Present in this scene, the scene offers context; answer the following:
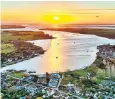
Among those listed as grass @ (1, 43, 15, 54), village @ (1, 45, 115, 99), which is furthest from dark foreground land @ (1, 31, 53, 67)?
village @ (1, 45, 115, 99)

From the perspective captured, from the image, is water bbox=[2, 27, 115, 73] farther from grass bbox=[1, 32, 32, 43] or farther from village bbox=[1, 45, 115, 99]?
grass bbox=[1, 32, 32, 43]

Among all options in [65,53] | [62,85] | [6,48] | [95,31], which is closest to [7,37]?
[6,48]

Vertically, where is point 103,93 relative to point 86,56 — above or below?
below

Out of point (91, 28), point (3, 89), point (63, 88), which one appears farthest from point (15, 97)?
point (91, 28)

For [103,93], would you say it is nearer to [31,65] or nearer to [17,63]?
[31,65]

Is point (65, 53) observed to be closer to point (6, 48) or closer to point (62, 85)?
point (62, 85)

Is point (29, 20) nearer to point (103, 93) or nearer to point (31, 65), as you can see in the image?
point (31, 65)

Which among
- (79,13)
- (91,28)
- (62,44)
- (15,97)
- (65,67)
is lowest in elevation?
(15,97)
